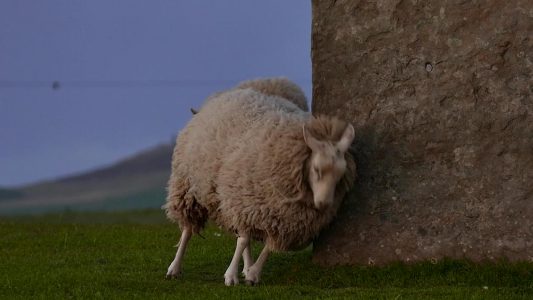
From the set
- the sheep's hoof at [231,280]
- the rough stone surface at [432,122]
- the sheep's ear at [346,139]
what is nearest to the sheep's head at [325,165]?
the sheep's ear at [346,139]

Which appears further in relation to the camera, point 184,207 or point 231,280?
point 184,207

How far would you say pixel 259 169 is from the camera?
41.1 ft

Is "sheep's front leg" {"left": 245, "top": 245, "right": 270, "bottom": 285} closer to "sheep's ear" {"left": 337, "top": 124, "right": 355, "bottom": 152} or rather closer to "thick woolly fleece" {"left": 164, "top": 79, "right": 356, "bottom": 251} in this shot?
"thick woolly fleece" {"left": 164, "top": 79, "right": 356, "bottom": 251}

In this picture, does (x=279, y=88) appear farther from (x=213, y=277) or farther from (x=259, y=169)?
(x=213, y=277)

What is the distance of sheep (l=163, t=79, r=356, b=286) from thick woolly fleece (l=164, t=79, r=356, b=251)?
10 millimetres

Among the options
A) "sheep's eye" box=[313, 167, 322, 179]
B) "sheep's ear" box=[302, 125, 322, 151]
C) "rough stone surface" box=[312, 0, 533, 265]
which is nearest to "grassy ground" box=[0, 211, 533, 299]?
"rough stone surface" box=[312, 0, 533, 265]

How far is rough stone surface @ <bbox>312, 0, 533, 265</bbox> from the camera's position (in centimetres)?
1266

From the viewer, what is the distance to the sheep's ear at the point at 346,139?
40.0ft

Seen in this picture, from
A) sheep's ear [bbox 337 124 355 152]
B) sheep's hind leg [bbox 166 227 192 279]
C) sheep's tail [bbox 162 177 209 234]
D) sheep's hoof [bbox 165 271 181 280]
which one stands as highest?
sheep's ear [bbox 337 124 355 152]

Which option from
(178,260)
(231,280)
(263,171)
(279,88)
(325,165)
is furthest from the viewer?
(279,88)

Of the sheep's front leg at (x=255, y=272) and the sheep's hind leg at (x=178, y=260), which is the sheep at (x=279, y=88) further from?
the sheep's front leg at (x=255, y=272)

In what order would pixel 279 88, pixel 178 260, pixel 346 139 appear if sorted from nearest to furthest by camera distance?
pixel 346 139 < pixel 178 260 < pixel 279 88

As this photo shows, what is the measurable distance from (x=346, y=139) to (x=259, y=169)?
3.13 feet

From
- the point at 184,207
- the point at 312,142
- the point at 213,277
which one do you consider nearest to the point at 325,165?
the point at 312,142
